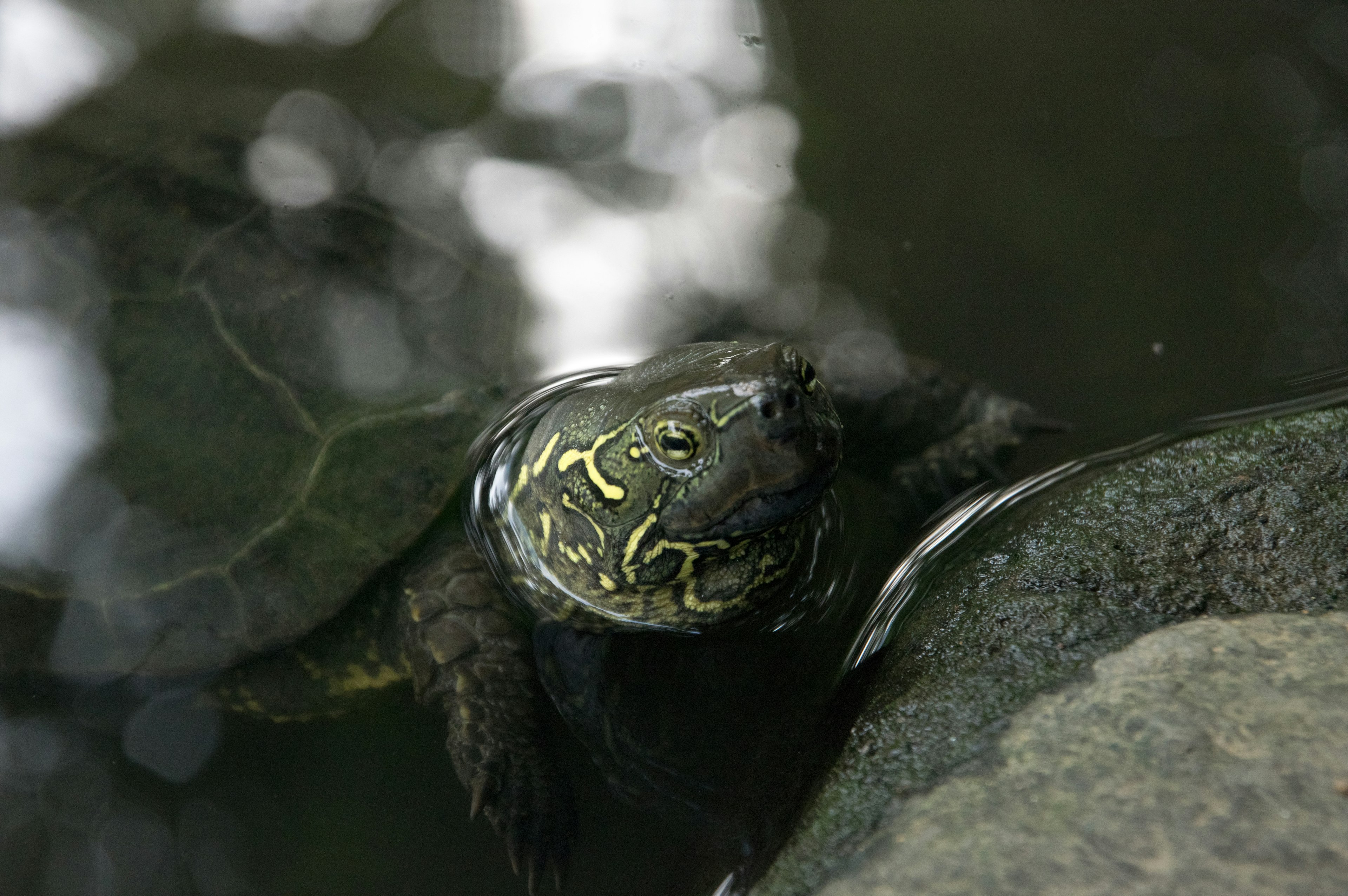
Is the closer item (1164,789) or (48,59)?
(1164,789)

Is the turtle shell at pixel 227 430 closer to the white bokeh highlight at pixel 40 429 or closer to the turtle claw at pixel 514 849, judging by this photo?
the white bokeh highlight at pixel 40 429

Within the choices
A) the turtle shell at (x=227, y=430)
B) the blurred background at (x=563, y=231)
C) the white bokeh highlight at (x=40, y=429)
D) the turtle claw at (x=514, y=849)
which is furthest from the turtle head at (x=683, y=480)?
the white bokeh highlight at (x=40, y=429)

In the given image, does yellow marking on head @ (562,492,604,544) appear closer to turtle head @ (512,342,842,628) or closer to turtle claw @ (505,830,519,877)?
turtle head @ (512,342,842,628)

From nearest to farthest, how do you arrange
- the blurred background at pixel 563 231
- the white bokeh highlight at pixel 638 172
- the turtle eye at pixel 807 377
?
the turtle eye at pixel 807 377 < the blurred background at pixel 563 231 < the white bokeh highlight at pixel 638 172

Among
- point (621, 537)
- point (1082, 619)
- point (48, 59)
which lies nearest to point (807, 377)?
point (621, 537)

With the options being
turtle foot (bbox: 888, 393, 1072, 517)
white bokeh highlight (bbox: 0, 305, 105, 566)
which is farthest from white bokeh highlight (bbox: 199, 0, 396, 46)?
turtle foot (bbox: 888, 393, 1072, 517)

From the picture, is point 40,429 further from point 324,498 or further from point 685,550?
point 685,550
